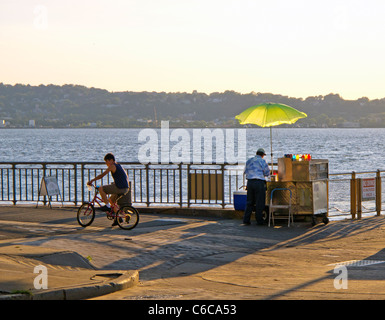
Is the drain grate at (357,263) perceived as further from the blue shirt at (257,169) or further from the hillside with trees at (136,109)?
the hillside with trees at (136,109)

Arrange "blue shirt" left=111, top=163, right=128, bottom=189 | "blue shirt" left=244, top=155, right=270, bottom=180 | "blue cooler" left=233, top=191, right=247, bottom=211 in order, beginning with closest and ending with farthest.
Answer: "blue shirt" left=111, top=163, right=128, bottom=189 < "blue shirt" left=244, top=155, right=270, bottom=180 < "blue cooler" left=233, top=191, right=247, bottom=211

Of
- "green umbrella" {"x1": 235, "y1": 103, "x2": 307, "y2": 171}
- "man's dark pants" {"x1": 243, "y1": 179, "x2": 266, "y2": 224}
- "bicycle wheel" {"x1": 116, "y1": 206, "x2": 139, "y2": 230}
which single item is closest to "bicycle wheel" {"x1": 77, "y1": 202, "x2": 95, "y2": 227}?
"bicycle wheel" {"x1": 116, "y1": 206, "x2": 139, "y2": 230}

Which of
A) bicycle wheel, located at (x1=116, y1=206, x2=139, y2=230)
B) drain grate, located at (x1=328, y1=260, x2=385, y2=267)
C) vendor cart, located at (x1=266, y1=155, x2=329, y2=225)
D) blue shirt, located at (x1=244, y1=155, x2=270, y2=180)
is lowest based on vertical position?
drain grate, located at (x1=328, y1=260, x2=385, y2=267)

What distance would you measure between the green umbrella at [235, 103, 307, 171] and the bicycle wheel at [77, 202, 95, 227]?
184 inches

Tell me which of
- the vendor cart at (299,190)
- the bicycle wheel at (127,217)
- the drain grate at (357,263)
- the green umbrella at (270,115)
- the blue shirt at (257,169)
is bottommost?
the drain grate at (357,263)

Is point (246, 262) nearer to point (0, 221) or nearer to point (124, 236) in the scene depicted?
point (124, 236)

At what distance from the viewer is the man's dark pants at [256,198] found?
55.2 feet

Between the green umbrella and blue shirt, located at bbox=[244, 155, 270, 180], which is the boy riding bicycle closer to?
blue shirt, located at bbox=[244, 155, 270, 180]

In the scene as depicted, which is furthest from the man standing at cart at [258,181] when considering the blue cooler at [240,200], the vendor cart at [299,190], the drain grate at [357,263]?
the drain grate at [357,263]

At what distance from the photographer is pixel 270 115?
710 inches

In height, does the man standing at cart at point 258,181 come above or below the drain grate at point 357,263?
above

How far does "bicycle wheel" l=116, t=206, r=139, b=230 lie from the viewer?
15.8 m

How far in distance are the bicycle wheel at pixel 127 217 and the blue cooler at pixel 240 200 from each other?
336cm

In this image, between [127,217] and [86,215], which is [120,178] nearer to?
[127,217]
